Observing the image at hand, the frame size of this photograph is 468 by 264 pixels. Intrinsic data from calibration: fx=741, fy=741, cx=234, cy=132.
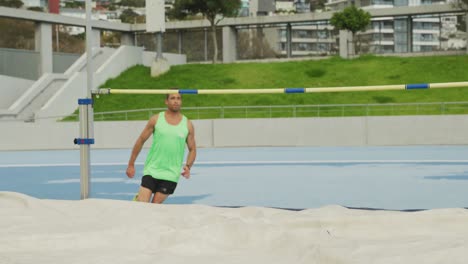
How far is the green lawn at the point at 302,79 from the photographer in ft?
118

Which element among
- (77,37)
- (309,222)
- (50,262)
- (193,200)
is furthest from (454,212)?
(77,37)

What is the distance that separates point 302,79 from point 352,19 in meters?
9.27

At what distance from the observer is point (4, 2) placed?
139 feet

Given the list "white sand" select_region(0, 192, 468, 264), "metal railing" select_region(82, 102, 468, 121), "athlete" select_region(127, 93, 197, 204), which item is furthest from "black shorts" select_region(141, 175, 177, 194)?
"metal railing" select_region(82, 102, 468, 121)

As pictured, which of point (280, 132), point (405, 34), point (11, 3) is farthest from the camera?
point (405, 34)

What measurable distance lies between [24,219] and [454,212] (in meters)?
4.00

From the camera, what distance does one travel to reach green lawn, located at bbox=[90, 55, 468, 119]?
3611 centimetres

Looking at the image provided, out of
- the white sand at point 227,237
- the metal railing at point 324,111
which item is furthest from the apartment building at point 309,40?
the white sand at point 227,237

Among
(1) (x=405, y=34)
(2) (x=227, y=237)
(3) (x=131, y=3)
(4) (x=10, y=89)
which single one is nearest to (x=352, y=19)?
(1) (x=405, y=34)

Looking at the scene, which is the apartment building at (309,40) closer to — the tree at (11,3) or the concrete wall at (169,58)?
the concrete wall at (169,58)

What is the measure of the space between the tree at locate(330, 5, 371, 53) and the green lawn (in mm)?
3338

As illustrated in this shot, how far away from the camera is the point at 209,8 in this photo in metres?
51.4

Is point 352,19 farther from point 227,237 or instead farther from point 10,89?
point 227,237

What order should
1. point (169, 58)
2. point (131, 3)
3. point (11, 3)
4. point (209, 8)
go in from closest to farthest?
point (11, 3)
point (209, 8)
point (169, 58)
point (131, 3)
